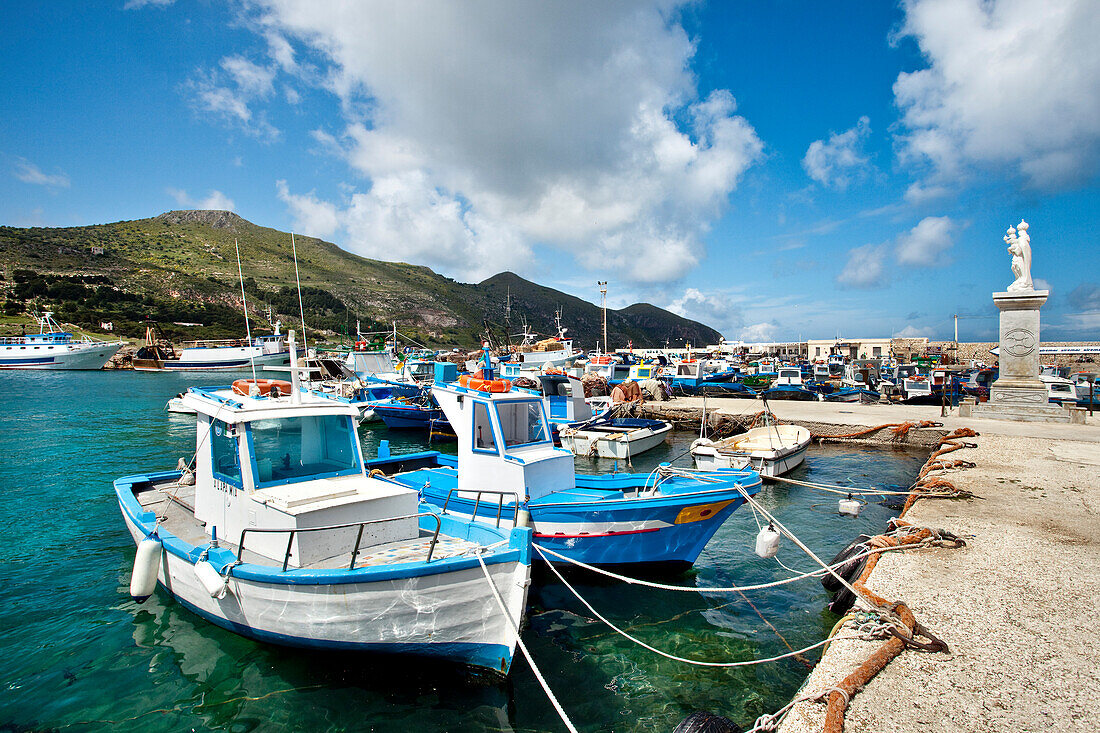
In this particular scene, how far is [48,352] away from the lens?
225 feet

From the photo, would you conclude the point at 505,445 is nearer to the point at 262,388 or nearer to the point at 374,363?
the point at 262,388

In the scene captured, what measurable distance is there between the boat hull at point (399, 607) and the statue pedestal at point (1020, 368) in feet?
71.6

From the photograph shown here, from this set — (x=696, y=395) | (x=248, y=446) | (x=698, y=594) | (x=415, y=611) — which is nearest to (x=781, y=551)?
(x=698, y=594)

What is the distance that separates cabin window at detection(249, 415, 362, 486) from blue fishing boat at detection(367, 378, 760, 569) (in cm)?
192

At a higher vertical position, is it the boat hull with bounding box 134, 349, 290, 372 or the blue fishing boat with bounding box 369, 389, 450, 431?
the boat hull with bounding box 134, 349, 290, 372

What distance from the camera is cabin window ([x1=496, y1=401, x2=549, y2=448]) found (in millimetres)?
9938

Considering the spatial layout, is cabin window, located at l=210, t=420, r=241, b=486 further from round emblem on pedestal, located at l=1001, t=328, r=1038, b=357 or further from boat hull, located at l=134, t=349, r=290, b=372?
boat hull, located at l=134, t=349, r=290, b=372

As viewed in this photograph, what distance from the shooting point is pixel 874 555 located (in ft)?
24.4

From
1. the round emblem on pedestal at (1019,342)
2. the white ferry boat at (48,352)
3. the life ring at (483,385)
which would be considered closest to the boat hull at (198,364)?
the white ferry boat at (48,352)

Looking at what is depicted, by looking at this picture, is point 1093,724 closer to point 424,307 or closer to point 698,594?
point 698,594

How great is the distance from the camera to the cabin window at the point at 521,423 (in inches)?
391

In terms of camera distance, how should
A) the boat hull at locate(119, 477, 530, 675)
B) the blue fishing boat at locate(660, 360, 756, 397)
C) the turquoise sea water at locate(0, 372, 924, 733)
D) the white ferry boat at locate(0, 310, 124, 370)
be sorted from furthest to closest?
the white ferry boat at locate(0, 310, 124, 370) < the blue fishing boat at locate(660, 360, 756, 397) < the turquoise sea water at locate(0, 372, 924, 733) < the boat hull at locate(119, 477, 530, 675)

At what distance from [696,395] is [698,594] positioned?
110ft

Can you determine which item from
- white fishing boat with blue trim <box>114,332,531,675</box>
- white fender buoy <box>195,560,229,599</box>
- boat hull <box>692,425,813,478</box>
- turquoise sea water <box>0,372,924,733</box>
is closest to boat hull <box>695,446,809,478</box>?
boat hull <box>692,425,813,478</box>
